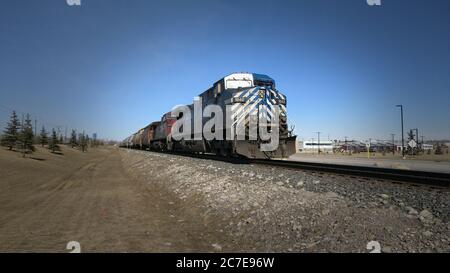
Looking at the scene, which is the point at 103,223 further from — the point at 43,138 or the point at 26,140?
the point at 43,138

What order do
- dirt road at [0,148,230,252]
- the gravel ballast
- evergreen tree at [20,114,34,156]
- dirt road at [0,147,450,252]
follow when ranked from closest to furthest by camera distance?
1. the gravel ballast
2. dirt road at [0,147,450,252]
3. dirt road at [0,148,230,252]
4. evergreen tree at [20,114,34,156]

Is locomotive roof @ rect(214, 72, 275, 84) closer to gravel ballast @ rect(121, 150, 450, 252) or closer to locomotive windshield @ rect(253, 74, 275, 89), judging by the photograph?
locomotive windshield @ rect(253, 74, 275, 89)

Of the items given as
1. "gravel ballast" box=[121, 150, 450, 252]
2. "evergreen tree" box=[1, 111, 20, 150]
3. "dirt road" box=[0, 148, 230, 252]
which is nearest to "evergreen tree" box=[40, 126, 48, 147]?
"evergreen tree" box=[1, 111, 20, 150]

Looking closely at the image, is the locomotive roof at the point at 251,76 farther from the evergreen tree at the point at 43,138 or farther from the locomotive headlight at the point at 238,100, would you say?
the evergreen tree at the point at 43,138

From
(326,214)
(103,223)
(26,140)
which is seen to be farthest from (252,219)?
(26,140)

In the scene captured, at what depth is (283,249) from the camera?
5902 mm

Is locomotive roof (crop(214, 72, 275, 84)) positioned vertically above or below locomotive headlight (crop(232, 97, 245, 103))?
above

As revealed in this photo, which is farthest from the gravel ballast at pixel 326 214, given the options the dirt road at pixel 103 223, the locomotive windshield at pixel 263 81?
the locomotive windshield at pixel 263 81

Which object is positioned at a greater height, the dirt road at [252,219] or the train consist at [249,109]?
the train consist at [249,109]
